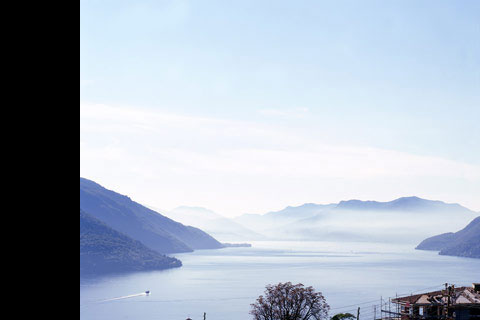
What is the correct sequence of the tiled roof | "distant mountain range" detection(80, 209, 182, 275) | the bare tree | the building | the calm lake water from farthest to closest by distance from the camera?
"distant mountain range" detection(80, 209, 182, 275)
the calm lake water
the tiled roof
the building
the bare tree

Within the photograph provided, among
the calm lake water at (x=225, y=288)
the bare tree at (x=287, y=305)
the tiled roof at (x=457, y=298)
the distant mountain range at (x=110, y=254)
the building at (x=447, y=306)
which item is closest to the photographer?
the bare tree at (x=287, y=305)

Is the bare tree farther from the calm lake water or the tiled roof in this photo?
the calm lake water

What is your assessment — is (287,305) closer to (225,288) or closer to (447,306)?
(447,306)

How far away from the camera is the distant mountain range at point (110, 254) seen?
137750 millimetres

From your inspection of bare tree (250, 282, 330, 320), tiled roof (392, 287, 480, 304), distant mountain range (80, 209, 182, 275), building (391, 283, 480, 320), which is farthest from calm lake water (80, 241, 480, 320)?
bare tree (250, 282, 330, 320)

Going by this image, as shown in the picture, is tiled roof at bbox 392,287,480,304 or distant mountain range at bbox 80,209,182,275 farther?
distant mountain range at bbox 80,209,182,275

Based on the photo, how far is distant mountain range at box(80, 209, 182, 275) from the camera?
138 m

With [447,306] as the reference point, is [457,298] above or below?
above

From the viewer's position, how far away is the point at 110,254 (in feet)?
472

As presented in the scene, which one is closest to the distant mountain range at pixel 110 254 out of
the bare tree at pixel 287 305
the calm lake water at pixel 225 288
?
the calm lake water at pixel 225 288

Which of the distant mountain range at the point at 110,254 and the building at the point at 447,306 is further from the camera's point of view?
the distant mountain range at the point at 110,254

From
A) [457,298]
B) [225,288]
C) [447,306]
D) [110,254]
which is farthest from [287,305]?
[110,254]

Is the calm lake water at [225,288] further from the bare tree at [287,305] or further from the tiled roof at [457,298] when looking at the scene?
the bare tree at [287,305]
